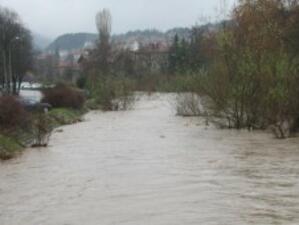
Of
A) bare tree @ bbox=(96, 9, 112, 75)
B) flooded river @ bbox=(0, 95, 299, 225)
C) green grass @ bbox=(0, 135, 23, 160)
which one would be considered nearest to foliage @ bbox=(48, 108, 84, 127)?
flooded river @ bbox=(0, 95, 299, 225)

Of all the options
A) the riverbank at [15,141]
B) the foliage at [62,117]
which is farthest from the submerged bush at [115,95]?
the riverbank at [15,141]

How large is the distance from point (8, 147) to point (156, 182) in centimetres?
1082

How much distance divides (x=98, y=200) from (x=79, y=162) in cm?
797

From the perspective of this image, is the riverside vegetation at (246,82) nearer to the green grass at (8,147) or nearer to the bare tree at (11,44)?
the green grass at (8,147)

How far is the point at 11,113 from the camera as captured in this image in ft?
109

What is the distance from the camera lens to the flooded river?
46.2 feet

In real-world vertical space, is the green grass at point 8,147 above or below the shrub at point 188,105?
below

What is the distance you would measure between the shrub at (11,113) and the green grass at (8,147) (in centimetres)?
314

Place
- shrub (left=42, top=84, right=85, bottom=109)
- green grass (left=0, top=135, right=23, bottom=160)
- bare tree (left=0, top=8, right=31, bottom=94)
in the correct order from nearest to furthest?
green grass (left=0, top=135, right=23, bottom=160) < shrub (left=42, top=84, right=85, bottom=109) < bare tree (left=0, top=8, right=31, bottom=94)

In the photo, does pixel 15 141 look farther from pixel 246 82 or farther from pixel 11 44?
pixel 11 44

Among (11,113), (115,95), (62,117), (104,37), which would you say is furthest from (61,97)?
(104,37)

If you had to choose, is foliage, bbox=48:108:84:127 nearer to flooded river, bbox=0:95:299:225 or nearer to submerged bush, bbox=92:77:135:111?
submerged bush, bbox=92:77:135:111

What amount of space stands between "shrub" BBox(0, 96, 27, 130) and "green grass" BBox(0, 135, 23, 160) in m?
3.14

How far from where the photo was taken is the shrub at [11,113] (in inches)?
1298
